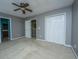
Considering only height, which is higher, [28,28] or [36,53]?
[28,28]

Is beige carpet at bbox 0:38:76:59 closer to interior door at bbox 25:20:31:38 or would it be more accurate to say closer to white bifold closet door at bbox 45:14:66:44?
white bifold closet door at bbox 45:14:66:44

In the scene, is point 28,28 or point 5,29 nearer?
point 5,29

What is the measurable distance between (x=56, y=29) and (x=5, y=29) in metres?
4.15

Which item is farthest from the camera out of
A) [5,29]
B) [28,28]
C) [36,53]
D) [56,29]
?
[28,28]

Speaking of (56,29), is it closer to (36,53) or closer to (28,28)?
(36,53)

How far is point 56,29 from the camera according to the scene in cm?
452

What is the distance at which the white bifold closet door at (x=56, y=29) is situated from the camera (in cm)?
416

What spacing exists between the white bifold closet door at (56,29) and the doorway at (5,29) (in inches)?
131

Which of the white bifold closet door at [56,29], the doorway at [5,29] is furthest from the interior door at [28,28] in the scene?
the white bifold closet door at [56,29]

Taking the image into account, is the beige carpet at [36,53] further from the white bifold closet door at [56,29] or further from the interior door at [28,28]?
the interior door at [28,28]

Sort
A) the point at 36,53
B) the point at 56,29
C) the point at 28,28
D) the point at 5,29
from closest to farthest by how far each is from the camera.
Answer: the point at 36,53
the point at 56,29
the point at 5,29
the point at 28,28

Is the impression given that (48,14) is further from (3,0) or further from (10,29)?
(10,29)

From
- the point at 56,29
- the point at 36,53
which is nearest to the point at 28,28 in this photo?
the point at 56,29

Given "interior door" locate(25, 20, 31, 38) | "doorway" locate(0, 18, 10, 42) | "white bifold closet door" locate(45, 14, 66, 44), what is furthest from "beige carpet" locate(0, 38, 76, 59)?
"interior door" locate(25, 20, 31, 38)
